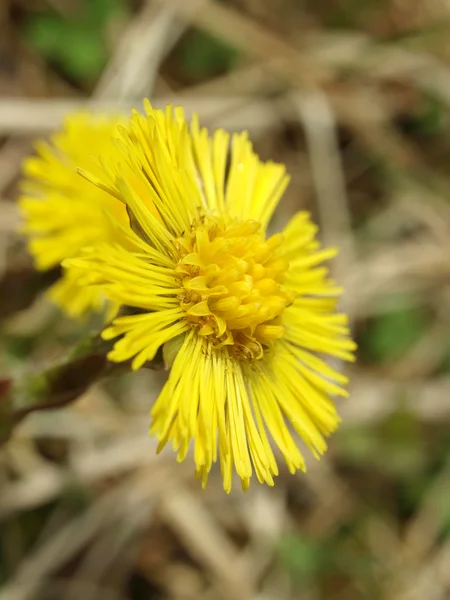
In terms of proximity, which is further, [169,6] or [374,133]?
[374,133]

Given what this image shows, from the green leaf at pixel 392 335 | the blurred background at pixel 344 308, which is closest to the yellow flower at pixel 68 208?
the blurred background at pixel 344 308

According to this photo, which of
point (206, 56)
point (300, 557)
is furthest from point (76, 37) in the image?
point (300, 557)

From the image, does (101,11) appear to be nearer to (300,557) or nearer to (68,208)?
(68,208)

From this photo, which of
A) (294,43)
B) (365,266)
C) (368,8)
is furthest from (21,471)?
(368,8)

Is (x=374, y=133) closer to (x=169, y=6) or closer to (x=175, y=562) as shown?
(x=169, y=6)

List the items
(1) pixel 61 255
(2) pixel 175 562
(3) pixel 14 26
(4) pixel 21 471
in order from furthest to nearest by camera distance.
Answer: (3) pixel 14 26, (2) pixel 175 562, (4) pixel 21 471, (1) pixel 61 255

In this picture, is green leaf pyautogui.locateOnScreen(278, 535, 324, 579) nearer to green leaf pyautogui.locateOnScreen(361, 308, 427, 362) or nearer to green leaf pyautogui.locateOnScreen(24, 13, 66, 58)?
green leaf pyautogui.locateOnScreen(361, 308, 427, 362)

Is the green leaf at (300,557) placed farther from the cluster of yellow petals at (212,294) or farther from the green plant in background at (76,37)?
the green plant in background at (76,37)
